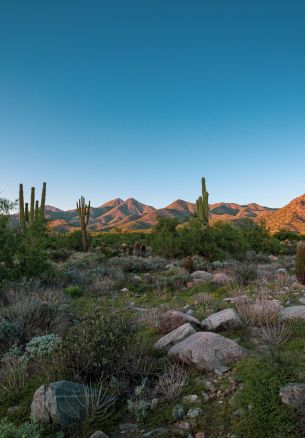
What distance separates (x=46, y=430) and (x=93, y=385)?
77cm

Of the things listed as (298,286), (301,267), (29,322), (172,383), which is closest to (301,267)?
(301,267)

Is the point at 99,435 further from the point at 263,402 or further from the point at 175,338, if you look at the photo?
the point at 175,338

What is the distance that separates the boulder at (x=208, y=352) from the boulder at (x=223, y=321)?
3.03 feet

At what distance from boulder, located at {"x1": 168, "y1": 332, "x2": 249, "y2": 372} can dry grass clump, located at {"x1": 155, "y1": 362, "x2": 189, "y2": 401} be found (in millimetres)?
215

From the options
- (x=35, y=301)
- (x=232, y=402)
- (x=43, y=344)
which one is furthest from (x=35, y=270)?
(x=232, y=402)

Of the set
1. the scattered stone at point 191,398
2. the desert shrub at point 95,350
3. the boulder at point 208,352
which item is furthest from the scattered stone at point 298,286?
the scattered stone at point 191,398

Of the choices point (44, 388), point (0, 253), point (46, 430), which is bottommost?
point (46, 430)

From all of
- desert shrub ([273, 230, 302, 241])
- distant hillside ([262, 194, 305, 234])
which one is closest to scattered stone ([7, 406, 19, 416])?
desert shrub ([273, 230, 302, 241])

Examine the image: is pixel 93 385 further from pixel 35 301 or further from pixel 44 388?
pixel 35 301

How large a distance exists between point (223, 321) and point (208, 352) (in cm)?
125

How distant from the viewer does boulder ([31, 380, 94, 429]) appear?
3268 millimetres

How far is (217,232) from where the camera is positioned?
68.5 ft

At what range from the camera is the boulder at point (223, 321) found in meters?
5.32

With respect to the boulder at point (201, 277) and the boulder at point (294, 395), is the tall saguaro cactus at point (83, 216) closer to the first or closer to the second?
the boulder at point (201, 277)
